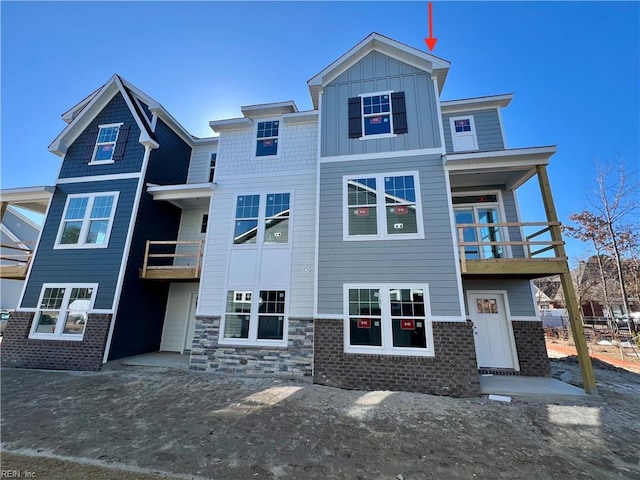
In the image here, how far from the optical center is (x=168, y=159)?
36.9 feet

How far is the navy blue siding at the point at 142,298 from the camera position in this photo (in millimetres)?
8922

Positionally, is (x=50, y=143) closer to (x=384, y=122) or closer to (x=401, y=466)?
(x=384, y=122)

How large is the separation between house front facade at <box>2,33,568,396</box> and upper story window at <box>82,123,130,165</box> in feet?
0.29

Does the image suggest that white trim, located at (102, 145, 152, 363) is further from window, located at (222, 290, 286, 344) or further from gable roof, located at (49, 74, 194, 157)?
window, located at (222, 290, 286, 344)

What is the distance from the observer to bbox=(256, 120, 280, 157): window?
9.72 m

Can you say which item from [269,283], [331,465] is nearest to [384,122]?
[269,283]

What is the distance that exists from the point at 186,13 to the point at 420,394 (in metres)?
13.5

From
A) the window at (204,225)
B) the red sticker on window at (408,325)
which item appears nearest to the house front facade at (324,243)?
the red sticker on window at (408,325)

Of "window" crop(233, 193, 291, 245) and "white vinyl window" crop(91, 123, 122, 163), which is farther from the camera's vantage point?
"white vinyl window" crop(91, 123, 122, 163)

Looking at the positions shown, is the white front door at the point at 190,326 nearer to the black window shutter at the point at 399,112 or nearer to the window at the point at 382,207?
the window at the point at 382,207

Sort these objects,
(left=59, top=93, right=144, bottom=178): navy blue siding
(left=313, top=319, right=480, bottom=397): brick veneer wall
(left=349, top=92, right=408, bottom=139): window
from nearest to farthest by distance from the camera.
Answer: (left=313, top=319, right=480, bottom=397): brick veneer wall < (left=349, top=92, right=408, bottom=139): window < (left=59, top=93, right=144, bottom=178): navy blue siding

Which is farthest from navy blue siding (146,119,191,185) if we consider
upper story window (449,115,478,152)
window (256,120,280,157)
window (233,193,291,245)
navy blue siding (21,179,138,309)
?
upper story window (449,115,478,152)

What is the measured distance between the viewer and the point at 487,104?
31.2 ft

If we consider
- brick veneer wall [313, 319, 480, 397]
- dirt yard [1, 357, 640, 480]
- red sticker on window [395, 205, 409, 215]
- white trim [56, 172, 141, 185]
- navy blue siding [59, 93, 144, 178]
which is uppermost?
navy blue siding [59, 93, 144, 178]
